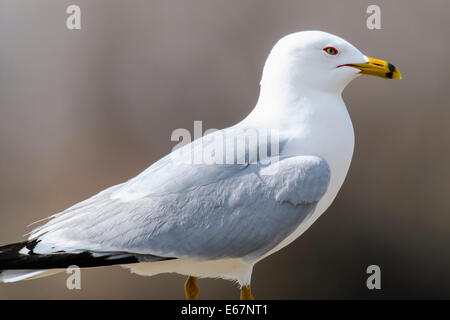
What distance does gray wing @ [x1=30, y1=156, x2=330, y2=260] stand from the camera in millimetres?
1386

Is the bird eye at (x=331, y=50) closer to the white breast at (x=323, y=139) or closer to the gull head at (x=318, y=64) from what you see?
the gull head at (x=318, y=64)

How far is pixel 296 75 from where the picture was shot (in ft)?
5.04

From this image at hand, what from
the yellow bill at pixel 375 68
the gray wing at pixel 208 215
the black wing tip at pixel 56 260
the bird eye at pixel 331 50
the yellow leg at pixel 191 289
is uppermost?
the bird eye at pixel 331 50

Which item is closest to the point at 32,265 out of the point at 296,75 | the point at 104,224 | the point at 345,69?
the point at 104,224

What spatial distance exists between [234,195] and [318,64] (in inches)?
15.0

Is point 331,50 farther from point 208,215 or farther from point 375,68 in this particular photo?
point 208,215

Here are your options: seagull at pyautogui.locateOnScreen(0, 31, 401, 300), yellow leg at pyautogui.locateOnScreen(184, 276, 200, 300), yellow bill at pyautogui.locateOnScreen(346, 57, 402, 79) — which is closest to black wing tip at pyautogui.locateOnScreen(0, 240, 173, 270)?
seagull at pyautogui.locateOnScreen(0, 31, 401, 300)

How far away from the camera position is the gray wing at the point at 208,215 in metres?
1.39

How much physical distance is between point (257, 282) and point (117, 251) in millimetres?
1159

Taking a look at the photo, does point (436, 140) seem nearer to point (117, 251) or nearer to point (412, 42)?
point (412, 42)

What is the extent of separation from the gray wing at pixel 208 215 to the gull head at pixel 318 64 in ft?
0.65

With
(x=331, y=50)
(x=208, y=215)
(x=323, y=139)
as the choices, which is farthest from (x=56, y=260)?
(x=331, y=50)

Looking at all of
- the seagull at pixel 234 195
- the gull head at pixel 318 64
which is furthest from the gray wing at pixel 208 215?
the gull head at pixel 318 64

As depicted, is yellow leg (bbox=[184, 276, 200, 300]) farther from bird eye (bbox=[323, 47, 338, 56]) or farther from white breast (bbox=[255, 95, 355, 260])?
bird eye (bbox=[323, 47, 338, 56])
